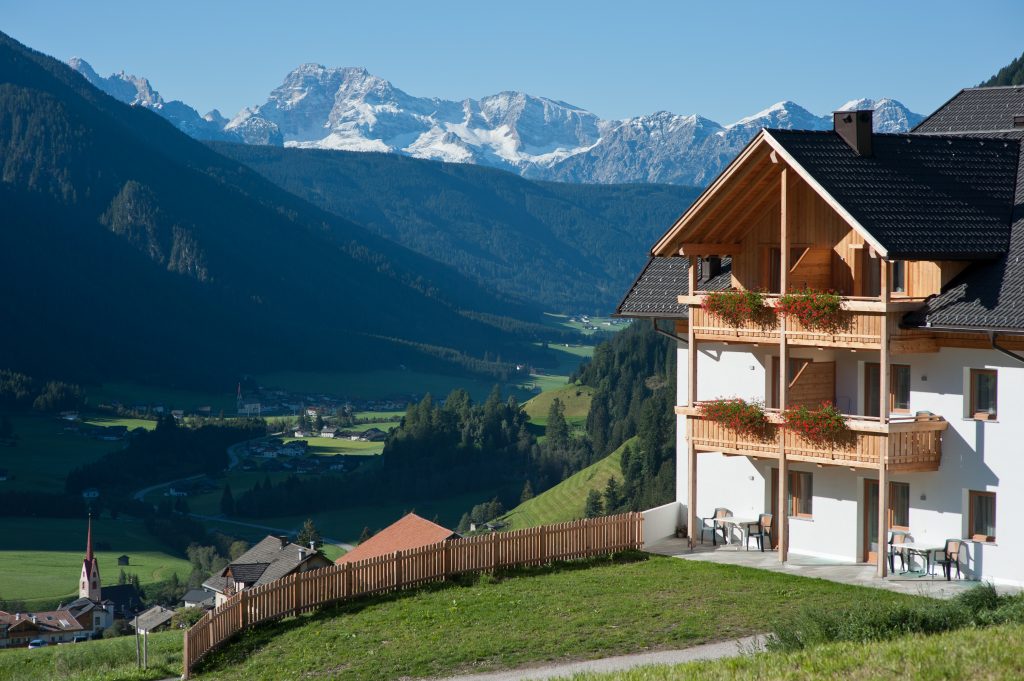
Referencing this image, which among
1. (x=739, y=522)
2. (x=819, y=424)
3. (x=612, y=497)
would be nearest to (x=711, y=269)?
(x=739, y=522)

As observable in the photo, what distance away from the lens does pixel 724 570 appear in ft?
101

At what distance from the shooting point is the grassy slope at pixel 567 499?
161 meters

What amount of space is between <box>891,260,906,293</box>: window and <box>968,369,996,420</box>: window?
2538mm

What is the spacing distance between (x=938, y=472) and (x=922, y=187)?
6173 mm

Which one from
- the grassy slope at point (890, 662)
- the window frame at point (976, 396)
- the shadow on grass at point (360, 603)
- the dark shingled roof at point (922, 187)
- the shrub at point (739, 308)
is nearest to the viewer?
the grassy slope at point (890, 662)

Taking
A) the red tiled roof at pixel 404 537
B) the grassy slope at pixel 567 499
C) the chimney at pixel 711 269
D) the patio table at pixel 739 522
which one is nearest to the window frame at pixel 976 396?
the patio table at pixel 739 522

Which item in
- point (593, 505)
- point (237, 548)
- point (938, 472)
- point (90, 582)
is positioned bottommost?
point (90, 582)

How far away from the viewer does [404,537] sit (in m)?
53.3

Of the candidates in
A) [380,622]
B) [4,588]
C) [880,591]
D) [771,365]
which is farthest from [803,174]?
[4,588]

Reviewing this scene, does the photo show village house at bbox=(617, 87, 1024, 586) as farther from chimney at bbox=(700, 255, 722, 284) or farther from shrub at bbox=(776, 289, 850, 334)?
chimney at bbox=(700, 255, 722, 284)

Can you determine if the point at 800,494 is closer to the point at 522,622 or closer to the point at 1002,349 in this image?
the point at 1002,349

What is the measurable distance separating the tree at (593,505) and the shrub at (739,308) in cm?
11239

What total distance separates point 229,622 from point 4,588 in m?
146

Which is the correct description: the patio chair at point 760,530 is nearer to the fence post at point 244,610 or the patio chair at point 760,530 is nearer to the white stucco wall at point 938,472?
the white stucco wall at point 938,472
